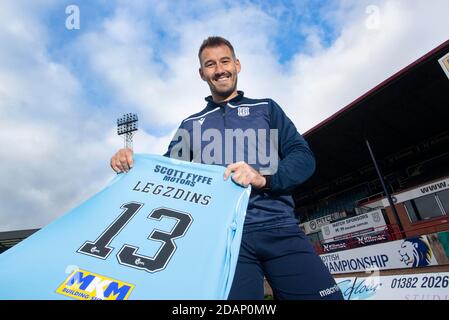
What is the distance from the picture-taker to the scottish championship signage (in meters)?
7.79

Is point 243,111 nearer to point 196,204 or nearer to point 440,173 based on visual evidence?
point 196,204

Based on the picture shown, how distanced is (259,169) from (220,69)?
75 centimetres

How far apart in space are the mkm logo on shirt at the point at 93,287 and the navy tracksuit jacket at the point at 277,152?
678 mm

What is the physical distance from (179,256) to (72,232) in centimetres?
51

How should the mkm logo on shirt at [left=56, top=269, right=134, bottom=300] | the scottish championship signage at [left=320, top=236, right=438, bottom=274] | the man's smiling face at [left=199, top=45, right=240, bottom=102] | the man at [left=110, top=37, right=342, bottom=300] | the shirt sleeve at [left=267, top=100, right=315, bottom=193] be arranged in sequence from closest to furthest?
1. the mkm logo on shirt at [left=56, top=269, right=134, bottom=300]
2. the man at [left=110, top=37, right=342, bottom=300]
3. the shirt sleeve at [left=267, top=100, right=315, bottom=193]
4. the man's smiling face at [left=199, top=45, right=240, bottom=102]
5. the scottish championship signage at [left=320, top=236, right=438, bottom=274]

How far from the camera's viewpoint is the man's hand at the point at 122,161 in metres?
1.60

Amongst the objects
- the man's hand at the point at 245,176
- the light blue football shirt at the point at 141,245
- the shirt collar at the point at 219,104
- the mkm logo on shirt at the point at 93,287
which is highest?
the shirt collar at the point at 219,104

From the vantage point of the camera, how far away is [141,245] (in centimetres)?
115

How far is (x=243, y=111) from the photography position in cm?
180

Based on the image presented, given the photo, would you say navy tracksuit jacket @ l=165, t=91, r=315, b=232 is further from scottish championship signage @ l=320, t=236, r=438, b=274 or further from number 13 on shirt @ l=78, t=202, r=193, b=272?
scottish championship signage @ l=320, t=236, r=438, b=274

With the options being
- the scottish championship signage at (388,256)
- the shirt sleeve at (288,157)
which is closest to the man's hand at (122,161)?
the shirt sleeve at (288,157)

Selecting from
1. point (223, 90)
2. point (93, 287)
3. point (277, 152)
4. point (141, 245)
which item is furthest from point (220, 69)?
point (93, 287)

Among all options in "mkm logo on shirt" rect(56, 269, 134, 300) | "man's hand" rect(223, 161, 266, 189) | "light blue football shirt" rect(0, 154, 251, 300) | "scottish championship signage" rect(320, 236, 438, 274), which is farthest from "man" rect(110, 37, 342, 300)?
"scottish championship signage" rect(320, 236, 438, 274)

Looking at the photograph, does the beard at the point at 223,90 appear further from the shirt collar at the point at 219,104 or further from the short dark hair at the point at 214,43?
the short dark hair at the point at 214,43
